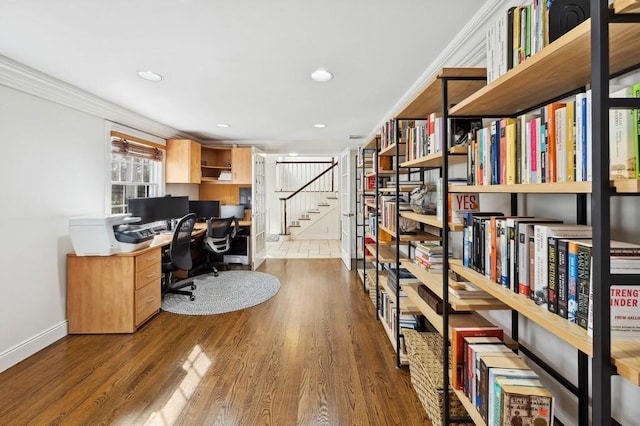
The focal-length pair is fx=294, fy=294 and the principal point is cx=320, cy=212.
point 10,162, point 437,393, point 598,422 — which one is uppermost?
point 10,162

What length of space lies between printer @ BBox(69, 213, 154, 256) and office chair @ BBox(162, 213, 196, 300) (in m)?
0.59

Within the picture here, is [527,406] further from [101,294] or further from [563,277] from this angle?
[101,294]

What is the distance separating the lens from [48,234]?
255 centimetres

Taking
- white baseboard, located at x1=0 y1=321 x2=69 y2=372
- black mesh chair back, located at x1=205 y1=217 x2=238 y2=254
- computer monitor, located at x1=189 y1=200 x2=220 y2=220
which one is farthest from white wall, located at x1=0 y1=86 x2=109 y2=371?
computer monitor, located at x1=189 y1=200 x2=220 y2=220

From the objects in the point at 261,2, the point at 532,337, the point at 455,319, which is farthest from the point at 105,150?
the point at 532,337

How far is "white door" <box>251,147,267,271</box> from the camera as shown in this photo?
4965 millimetres

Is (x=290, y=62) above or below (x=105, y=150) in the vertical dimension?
above

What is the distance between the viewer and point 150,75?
2400 mm

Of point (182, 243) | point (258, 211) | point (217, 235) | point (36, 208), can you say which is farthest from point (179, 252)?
point (258, 211)

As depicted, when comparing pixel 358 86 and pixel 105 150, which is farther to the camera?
pixel 105 150

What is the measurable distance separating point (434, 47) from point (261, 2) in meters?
1.19

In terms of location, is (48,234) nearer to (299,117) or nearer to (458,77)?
(299,117)

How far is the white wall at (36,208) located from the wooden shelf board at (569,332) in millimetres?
3169

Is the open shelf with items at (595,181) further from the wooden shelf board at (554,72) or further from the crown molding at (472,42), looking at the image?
the crown molding at (472,42)
